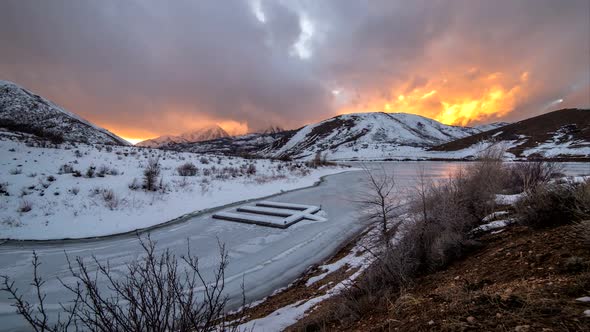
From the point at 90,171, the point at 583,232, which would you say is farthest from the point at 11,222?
the point at 583,232

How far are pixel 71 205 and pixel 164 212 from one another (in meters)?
3.31

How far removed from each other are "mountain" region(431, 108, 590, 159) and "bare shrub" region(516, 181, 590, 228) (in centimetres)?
4214

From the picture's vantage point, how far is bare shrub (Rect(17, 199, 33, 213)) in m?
9.54

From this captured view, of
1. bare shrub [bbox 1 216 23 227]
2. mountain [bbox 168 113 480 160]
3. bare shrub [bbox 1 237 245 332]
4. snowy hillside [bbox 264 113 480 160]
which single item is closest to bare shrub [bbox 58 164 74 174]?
bare shrub [bbox 1 216 23 227]

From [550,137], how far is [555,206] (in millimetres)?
72100

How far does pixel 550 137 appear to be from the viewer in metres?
55.9

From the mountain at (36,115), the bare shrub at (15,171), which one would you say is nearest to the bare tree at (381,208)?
the bare shrub at (15,171)

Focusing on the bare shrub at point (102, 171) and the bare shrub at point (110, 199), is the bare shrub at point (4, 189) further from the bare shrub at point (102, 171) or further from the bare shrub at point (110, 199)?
the bare shrub at point (102, 171)

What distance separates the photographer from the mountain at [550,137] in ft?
143

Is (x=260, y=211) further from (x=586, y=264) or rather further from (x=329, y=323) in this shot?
(x=586, y=264)

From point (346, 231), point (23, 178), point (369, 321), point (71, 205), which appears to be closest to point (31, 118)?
point (23, 178)

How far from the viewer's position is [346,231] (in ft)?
32.1

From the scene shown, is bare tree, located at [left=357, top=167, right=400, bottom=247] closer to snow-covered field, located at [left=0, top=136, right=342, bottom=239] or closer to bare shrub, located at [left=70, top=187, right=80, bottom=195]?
snow-covered field, located at [left=0, top=136, right=342, bottom=239]

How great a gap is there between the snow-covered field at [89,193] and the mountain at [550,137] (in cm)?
4266
